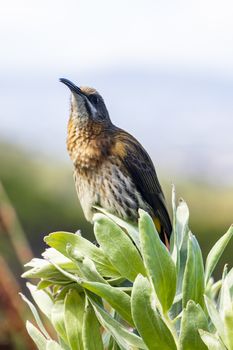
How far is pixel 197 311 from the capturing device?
1312 millimetres

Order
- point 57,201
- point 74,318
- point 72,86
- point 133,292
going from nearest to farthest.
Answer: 1. point 133,292
2. point 74,318
3. point 72,86
4. point 57,201

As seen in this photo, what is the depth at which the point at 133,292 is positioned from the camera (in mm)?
1383

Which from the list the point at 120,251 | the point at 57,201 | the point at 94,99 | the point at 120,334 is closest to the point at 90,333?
the point at 120,334

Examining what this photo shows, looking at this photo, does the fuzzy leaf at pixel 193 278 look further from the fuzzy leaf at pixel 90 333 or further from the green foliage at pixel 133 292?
the fuzzy leaf at pixel 90 333

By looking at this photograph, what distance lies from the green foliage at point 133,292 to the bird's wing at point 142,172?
2529 mm

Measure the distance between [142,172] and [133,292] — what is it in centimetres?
295

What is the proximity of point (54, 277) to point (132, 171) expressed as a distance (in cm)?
275

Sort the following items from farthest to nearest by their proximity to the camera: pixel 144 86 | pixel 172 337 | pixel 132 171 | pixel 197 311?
pixel 144 86
pixel 132 171
pixel 172 337
pixel 197 311

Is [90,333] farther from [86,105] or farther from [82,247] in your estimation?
[86,105]

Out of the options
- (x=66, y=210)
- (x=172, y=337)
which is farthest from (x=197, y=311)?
(x=66, y=210)

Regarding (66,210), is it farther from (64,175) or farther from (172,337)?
(172,337)

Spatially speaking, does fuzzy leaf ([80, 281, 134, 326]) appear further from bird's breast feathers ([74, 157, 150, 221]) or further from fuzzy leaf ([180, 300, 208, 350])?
bird's breast feathers ([74, 157, 150, 221])

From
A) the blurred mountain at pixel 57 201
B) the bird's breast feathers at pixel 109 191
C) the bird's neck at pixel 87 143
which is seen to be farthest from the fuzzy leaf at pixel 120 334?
the blurred mountain at pixel 57 201

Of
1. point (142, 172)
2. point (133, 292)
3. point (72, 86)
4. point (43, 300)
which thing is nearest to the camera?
point (133, 292)
